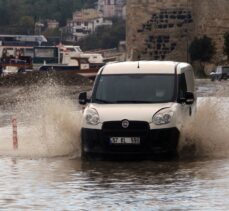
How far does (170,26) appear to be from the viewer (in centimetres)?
6656

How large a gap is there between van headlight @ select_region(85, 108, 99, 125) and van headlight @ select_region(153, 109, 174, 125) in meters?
0.76

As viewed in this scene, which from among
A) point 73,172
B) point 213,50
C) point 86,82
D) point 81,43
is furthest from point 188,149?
point 81,43

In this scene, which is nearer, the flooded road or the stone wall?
the flooded road

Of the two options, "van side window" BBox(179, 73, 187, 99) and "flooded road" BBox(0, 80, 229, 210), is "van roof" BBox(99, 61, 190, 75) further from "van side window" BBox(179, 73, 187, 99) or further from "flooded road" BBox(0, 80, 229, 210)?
"flooded road" BBox(0, 80, 229, 210)

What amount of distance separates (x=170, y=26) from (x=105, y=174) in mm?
53232

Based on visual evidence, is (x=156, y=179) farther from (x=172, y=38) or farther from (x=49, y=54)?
(x=49, y=54)

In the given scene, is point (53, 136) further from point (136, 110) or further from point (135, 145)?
point (135, 145)

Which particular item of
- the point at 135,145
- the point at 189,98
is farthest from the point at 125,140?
the point at 189,98

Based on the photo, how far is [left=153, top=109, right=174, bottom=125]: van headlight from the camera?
14586 millimetres

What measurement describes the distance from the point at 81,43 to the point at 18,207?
150178 mm

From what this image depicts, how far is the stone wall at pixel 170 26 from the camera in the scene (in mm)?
65938

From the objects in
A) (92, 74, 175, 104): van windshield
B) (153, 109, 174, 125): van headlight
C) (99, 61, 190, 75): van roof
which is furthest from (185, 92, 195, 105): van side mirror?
(153, 109, 174, 125): van headlight

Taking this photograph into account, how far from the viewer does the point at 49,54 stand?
92.9 m

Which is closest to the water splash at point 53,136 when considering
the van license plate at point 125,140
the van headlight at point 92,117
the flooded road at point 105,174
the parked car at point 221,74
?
the flooded road at point 105,174
